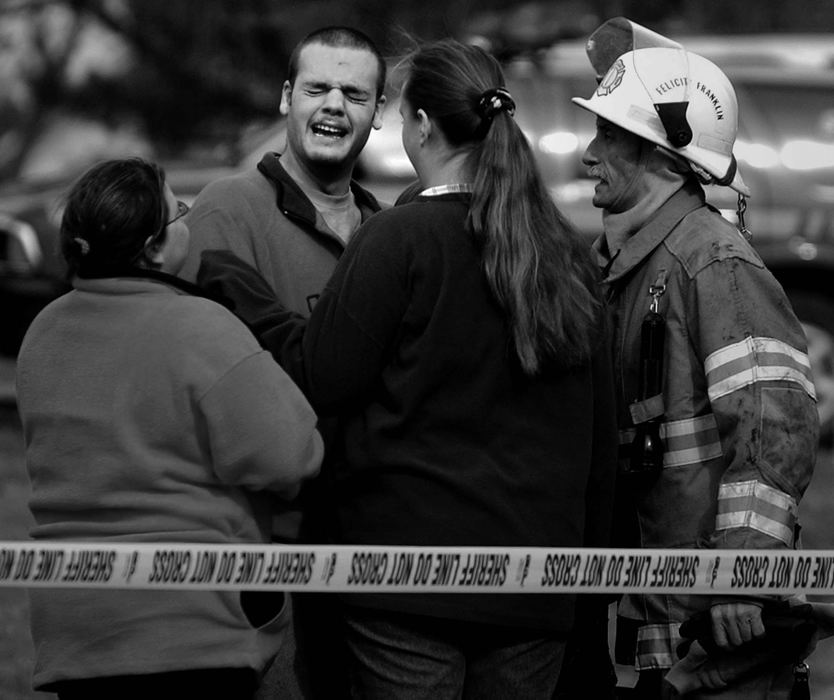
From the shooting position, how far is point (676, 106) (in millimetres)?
3406

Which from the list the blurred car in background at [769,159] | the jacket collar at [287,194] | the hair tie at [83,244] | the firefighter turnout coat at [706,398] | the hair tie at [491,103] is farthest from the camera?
the blurred car in background at [769,159]

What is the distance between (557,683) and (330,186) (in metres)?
1.33

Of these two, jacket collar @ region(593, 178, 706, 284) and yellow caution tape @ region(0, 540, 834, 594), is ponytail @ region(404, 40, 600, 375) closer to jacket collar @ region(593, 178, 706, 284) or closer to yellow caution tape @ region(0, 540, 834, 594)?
jacket collar @ region(593, 178, 706, 284)

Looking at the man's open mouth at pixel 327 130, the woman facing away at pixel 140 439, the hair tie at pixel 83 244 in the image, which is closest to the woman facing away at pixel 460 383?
the woman facing away at pixel 140 439

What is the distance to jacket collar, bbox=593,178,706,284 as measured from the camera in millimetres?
3463

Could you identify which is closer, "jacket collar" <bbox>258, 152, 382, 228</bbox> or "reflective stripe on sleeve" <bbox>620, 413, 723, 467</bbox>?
"reflective stripe on sleeve" <bbox>620, 413, 723, 467</bbox>

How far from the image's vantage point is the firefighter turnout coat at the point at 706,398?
3244 millimetres

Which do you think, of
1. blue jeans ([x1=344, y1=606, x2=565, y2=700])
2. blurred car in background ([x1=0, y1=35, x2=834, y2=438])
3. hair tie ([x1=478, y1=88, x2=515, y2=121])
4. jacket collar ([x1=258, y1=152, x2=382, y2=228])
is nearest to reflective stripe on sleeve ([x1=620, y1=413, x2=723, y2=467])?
blue jeans ([x1=344, y1=606, x2=565, y2=700])

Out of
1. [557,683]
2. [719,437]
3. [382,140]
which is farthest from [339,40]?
[382,140]

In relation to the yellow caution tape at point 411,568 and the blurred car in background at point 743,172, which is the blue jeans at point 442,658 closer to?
the yellow caution tape at point 411,568

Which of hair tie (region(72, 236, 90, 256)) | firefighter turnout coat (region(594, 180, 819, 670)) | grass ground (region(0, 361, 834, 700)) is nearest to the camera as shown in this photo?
hair tie (region(72, 236, 90, 256))

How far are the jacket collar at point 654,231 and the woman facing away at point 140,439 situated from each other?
0.88 m

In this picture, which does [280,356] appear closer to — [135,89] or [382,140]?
[382,140]

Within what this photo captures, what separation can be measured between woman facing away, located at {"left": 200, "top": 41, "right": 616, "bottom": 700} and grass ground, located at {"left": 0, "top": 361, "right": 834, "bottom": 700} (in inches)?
63.3
